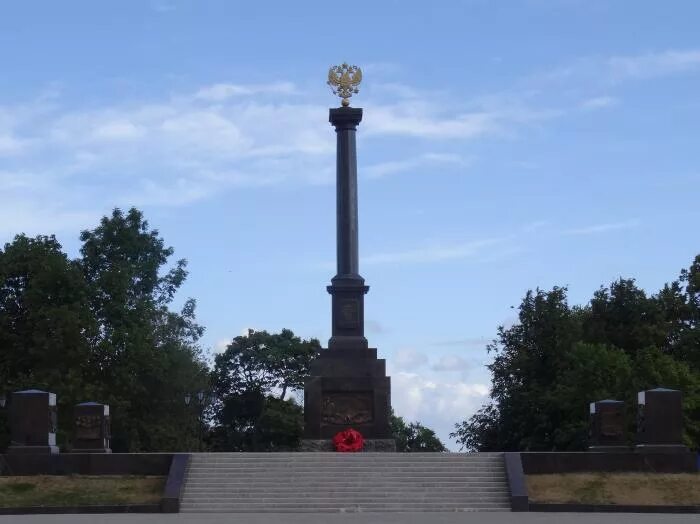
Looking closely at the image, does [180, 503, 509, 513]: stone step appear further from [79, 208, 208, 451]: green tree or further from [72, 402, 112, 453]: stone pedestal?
[79, 208, 208, 451]: green tree

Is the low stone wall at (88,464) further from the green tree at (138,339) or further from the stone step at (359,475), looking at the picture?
the green tree at (138,339)

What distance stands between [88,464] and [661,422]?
1401 centimetres

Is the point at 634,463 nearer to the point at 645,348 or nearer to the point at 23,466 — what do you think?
the point at 23,466

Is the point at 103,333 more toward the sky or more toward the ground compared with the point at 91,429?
more toward the sky

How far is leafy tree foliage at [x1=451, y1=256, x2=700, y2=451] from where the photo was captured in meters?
47.7

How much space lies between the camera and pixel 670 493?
26.6 metres

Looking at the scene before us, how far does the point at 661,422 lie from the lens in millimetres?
29766

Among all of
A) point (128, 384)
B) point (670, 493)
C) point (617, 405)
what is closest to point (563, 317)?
point (128, 384)

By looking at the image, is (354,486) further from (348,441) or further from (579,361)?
(579,361)

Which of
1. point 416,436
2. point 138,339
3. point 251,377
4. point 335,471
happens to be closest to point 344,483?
point 335,471

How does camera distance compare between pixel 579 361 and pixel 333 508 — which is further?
pixel 579 361

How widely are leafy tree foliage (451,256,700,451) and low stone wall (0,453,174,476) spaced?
2356cm

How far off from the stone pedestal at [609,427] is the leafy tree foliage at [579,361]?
52.3 ft

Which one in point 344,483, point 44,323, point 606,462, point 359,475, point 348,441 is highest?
point 44,323
